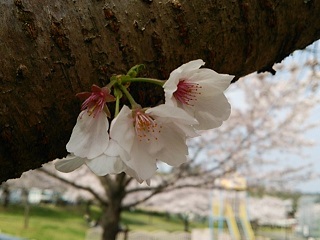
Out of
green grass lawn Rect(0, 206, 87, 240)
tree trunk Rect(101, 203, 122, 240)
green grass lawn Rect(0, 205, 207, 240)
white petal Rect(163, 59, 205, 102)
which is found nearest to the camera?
white petal Rect(163, 59, 205, 102)

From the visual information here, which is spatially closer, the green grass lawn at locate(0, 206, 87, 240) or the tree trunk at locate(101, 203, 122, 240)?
the tree trunk at locate(101, 203, 122, 240)

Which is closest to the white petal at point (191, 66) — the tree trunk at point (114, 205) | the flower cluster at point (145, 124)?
the flower cluster at point (145, 124)

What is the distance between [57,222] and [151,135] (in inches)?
619

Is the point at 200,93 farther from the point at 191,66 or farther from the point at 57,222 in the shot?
the point at 57,222

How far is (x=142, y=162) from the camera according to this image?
38 centimetres

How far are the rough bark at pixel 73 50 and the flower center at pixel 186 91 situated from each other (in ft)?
0.41

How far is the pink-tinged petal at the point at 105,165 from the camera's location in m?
0.35

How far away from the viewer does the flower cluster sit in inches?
14.0

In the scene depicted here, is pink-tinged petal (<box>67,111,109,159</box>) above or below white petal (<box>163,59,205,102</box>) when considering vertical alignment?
below

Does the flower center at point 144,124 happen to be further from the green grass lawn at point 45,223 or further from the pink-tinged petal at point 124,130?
the green grass lawn at point 45,223

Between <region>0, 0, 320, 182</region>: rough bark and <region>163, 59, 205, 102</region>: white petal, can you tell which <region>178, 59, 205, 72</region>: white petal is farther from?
<region>0, 0, 320, 182</region>: rough bark

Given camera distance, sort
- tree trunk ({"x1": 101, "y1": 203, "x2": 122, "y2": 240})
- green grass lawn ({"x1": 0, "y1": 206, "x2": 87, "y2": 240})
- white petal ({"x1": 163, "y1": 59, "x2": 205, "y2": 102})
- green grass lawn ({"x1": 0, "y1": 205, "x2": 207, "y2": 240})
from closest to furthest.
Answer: white petal ({"x1": 163, "y1": 59, "x2": 205, "y2": 102}), tree trunk ({"x1": 101, "y1": 203, "x2": 122, "y2": 240}), green grass lawn ({"x1": 0, "y1": 206, "x2": 87, "y2": 240}), green grass lawn ({"x1": 0, "y1": 205, "x2": 207, "y2": 240})

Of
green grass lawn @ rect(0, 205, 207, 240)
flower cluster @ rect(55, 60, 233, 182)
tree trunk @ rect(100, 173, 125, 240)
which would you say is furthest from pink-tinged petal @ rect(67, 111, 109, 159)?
green grass lawn @ rect(0, 205, 207, 240)

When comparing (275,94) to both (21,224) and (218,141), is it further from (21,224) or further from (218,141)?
(21,224)
